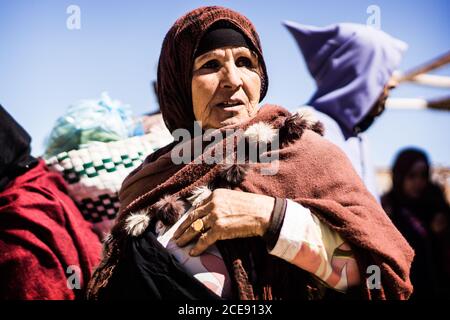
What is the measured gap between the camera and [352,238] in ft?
5.26

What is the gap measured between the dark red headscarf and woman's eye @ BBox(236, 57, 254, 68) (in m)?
0.06

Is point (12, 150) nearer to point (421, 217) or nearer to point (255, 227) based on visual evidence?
point (255, 227)

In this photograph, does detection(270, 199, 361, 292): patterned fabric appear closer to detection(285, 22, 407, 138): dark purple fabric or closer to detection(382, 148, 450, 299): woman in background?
detection(285, 22, 407, 138): dark purple fabric

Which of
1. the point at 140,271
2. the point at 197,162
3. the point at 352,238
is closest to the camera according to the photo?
the point at 352,238

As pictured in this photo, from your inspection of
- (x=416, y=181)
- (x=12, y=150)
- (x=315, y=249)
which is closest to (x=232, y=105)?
(x=315, y=249)

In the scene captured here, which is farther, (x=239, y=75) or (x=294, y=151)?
(x=239, y=75)

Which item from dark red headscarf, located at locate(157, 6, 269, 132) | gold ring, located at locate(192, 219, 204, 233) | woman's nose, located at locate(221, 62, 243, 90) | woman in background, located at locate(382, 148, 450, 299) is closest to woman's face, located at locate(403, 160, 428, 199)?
woman in background, located at locate(382, 148, 450, 299)

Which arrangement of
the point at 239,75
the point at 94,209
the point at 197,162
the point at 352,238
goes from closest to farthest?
the point at 352,238 → the point at 197,162 → the point at 239,75 → the point at 94,209

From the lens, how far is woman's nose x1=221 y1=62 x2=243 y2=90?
197cm

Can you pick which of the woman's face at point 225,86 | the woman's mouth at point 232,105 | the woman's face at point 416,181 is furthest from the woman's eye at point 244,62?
the woman's face at point 416,181

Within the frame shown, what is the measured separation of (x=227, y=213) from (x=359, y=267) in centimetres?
42

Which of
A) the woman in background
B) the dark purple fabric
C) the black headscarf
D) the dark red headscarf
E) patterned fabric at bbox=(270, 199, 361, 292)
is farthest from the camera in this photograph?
the woman in background
